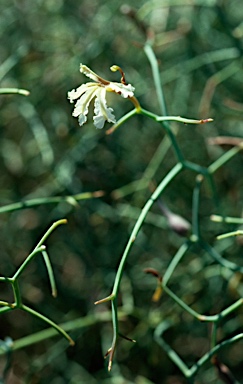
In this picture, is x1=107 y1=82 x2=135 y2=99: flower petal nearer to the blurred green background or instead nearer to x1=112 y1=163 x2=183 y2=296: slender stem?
x1=112 y1=163 x2=183 y2=296: slender stem

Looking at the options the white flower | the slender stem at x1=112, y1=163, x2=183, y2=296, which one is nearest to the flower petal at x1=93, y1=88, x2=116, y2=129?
the white flower

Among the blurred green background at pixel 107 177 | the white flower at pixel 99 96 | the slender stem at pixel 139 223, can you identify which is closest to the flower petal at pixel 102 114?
the white flower at pixel 99 96

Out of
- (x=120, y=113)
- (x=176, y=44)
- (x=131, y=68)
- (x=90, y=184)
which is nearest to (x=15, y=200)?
(x=90, y=184)

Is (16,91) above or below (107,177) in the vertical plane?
above

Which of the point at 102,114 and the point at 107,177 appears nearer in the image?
the point at 102,114

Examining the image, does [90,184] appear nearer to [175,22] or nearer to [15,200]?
[15,200]

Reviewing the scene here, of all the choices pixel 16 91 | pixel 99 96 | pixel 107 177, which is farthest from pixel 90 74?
pixel 107 177

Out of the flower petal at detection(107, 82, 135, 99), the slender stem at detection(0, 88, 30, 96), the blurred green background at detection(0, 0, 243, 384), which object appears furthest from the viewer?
the blurred green background at detection(0, 0, 243, 384)

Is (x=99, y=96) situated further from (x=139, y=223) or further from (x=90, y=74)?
(x=139, y=223)

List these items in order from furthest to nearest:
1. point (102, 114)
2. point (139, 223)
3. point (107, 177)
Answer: point (107, 177) → point (139, 223) → point (102, 114)
